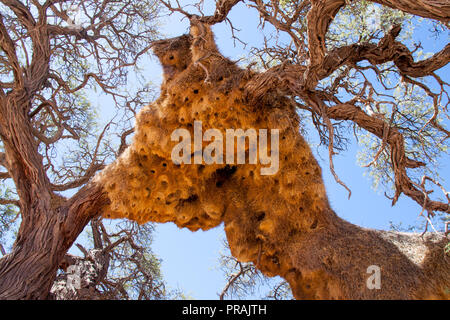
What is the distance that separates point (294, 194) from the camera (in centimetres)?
447

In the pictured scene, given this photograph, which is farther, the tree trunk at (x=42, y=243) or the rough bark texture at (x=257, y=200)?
the tree trunk at (x=42, y=243)

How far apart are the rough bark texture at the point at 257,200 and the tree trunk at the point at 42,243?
0.38 meters

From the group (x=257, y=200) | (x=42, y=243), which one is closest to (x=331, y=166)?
(x=257, y=200)

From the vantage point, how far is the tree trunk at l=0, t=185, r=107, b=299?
4.18 metres

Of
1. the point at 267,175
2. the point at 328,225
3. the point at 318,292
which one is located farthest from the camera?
the point at 267,175

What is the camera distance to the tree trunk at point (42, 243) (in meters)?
4.18

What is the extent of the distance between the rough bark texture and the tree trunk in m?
0.38

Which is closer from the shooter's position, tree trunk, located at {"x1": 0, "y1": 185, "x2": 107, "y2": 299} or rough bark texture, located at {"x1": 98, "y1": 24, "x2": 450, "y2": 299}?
rough bark texture, located at {"x1": 98, "y1": 24, "x2": 450, "y2": 299}

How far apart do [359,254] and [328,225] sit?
511 millimetres

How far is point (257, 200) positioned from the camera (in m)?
4.87

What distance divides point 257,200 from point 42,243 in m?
2.91

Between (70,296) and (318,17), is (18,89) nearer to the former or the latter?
(70,296)

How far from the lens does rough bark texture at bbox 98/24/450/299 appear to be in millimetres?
3975
